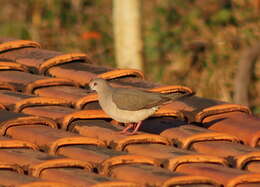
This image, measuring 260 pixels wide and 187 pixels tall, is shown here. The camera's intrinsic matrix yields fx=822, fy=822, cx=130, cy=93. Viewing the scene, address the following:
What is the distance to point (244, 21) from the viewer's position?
612 inches

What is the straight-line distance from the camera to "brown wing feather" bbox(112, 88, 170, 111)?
552 centimetres

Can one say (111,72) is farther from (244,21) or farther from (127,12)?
(244,21)

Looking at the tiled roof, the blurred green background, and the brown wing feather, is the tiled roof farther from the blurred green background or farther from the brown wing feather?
the blurred green background

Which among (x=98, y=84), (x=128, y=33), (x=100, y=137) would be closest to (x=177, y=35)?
(x=128, y=33)

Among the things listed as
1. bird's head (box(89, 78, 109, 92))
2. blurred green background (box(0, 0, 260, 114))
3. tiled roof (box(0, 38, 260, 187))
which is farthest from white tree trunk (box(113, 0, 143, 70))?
bird's head (box(89, 78, 109, 92))

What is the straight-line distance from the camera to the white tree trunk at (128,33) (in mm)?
12578

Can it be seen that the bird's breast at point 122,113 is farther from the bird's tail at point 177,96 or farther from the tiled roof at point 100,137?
the bird's tail at point 177,96

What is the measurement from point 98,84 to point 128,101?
0.78 ft

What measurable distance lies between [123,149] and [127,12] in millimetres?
8187

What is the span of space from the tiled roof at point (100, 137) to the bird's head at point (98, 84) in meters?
0.07

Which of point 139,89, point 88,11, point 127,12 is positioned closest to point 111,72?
point 139,89

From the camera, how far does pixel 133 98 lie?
223 inches

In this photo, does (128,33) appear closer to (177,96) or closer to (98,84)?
(98,84)

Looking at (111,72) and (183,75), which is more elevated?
(183,75)
